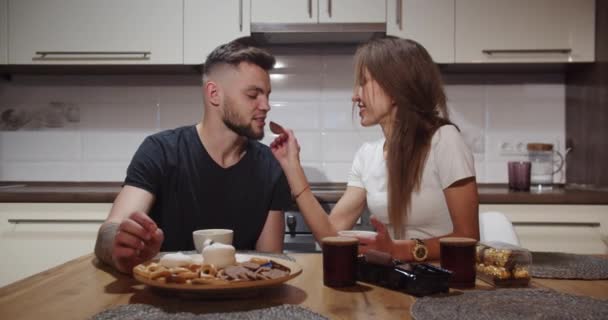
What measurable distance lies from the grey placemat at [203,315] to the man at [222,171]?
2.68 feet

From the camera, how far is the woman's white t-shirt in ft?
5.05

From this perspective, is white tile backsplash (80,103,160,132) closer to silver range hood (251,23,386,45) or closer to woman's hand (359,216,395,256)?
silver range hood (251,23,386,45)

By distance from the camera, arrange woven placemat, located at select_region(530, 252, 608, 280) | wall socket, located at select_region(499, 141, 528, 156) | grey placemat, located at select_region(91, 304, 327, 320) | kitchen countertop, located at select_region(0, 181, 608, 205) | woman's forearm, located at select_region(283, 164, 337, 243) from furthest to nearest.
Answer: wall socket, located at select_region(499, 141, 528, 156), kitchen countertop, located at select_region(0, 181, 608, 205), woman's forearm, located at select_region(283, 164, 337, 243), woven placemat, located at select_region(530, 252, 608, 280), grey placemat, located at select_region(91, 304, 327, 320)

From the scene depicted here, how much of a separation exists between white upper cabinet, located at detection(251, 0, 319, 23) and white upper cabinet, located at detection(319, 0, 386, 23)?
1.8 inches

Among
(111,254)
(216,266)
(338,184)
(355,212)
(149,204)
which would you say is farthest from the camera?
(338,184)

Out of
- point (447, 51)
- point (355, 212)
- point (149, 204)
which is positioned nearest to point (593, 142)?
point (447, 51)

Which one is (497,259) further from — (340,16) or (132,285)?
(340,16)

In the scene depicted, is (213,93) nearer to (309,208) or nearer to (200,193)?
(200,193)

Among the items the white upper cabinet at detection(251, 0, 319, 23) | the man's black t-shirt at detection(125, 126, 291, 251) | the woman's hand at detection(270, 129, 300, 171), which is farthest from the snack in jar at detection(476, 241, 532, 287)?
the white upper cabinet at detection(251, 0, 319, 23)

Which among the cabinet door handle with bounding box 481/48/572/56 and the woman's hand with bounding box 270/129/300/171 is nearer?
the woman's hand with bounding box 270/129/300/171

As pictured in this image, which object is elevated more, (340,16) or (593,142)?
(340,16)

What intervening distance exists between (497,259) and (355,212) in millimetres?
836

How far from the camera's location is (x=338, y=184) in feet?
9.41

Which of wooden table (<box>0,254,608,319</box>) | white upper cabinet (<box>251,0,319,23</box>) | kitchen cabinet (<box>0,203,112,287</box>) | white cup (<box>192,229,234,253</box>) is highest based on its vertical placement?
white upper cabinet (<box>251,0,319,23</box>)
